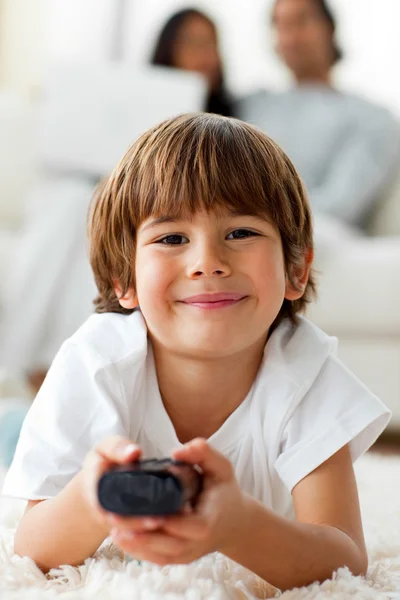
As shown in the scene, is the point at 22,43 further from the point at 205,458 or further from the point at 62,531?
the point at 205,458

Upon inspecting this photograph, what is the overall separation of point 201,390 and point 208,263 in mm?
179

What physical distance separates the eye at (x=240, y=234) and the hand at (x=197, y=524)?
288mm

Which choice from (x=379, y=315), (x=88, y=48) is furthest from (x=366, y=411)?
(x=88, y=48)

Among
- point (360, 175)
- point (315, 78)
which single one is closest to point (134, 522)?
point (360, 175)

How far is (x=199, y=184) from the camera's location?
895 millimetres

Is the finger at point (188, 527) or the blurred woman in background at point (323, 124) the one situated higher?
the blurred woman in background at point (323, 124)

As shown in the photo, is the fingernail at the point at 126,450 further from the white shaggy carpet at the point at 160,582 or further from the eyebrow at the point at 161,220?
the eyebrow at the point at 161,220

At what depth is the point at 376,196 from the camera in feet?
8.12

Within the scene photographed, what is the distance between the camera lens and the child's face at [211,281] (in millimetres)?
880

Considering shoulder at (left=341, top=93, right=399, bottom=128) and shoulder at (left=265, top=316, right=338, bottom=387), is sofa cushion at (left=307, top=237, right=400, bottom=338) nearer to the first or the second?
shoulder at (left=341, top=93, right=399, bottom=128)

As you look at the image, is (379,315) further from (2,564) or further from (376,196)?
(2,564)

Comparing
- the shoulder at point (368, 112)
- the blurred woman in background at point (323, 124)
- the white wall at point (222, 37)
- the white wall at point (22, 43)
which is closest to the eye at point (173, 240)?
the blurred woman in background at point (323, 124)

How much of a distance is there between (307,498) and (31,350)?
1614mm

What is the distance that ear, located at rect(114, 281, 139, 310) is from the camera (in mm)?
1009
